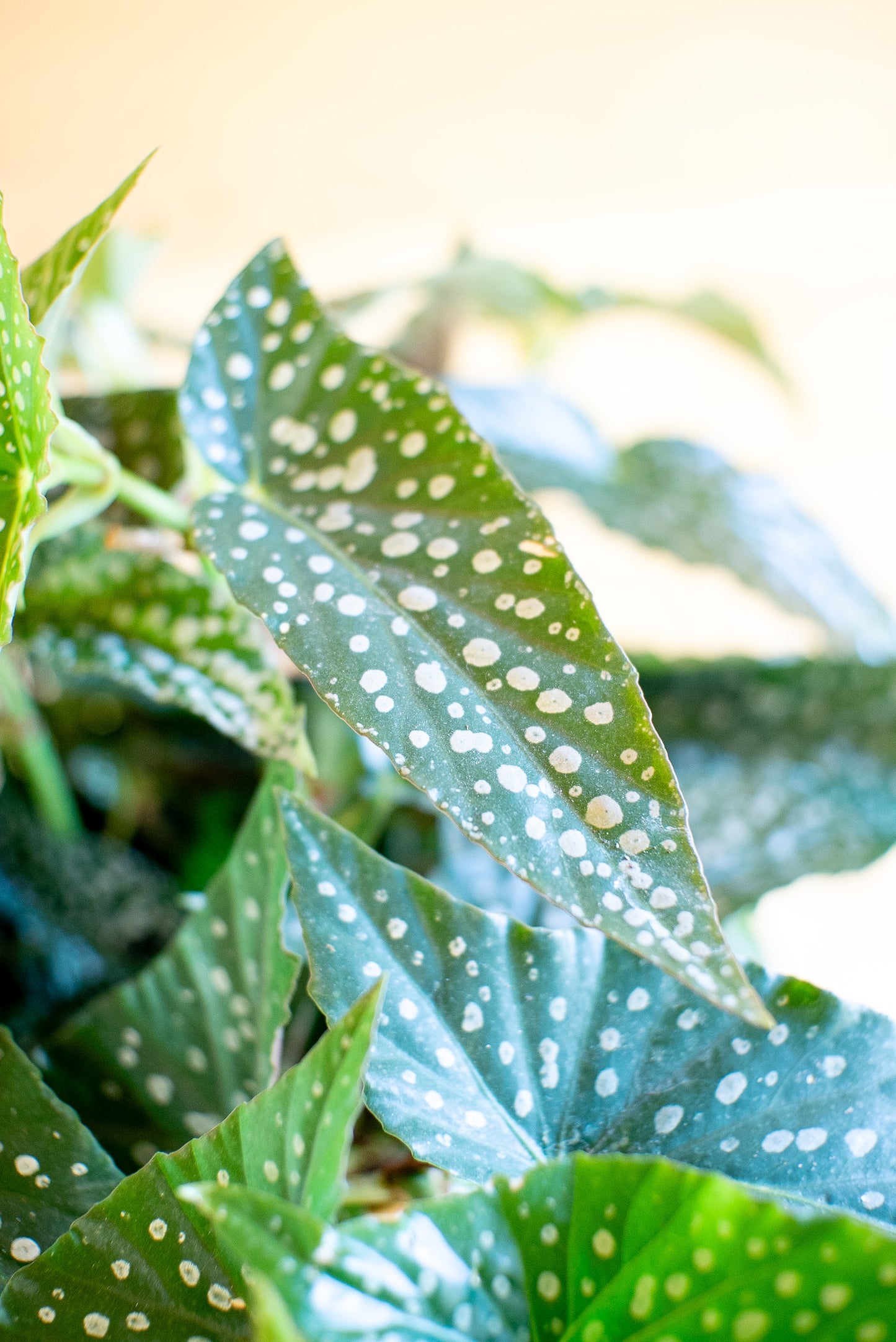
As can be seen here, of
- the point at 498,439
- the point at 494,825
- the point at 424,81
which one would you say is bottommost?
the point at 494,825

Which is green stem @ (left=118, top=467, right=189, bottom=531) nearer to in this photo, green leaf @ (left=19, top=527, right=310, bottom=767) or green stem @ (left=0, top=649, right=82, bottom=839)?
green leaf @ (left=19, top=527, right=310, bottom=767)

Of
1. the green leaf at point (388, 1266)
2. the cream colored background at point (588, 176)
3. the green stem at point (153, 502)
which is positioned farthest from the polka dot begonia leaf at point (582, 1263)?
the cream colored background at point (588, 176)

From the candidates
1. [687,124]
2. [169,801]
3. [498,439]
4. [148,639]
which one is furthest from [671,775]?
[687,124]

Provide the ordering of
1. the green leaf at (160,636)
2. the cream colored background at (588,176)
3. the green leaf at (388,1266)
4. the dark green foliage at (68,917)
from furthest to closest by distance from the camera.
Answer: the cream colored background at (588,176), the dark green foliage at (68,917), the green leaf at (160,636), the green leaf at (388,1266)

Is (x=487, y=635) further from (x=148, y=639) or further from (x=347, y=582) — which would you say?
(x=148, y=639)

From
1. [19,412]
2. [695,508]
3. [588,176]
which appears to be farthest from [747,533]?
[588,176]

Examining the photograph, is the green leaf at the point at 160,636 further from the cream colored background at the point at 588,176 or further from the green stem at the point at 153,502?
the cream colored background at the point at 588,176
